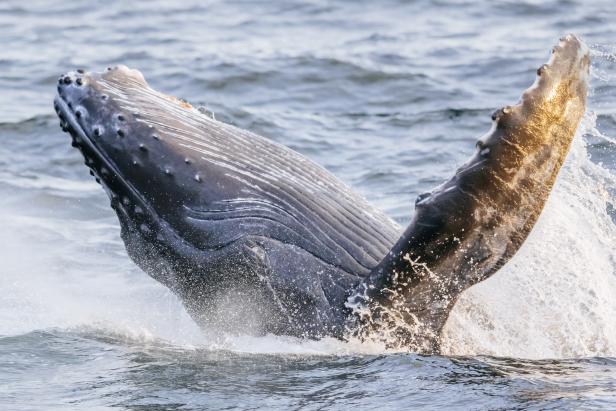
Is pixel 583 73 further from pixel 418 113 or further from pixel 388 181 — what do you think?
pixel 418 113

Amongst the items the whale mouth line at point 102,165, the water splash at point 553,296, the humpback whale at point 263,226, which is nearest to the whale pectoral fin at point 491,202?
the humpback whale at point 263,226

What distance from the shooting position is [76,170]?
18.4 m

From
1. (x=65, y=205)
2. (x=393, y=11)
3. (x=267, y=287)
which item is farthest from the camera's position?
(x=393, y=11)

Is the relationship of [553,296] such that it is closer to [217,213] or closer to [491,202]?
[491,202]

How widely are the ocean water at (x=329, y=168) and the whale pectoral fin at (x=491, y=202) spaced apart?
678 mm

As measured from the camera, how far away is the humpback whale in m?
8.45

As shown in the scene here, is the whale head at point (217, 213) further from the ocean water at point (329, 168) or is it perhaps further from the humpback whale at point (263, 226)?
the ocean water at point (329, 168)

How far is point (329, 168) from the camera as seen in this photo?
17781 millimetres

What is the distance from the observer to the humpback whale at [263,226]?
8445 millimetres

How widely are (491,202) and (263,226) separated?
6.14 ft

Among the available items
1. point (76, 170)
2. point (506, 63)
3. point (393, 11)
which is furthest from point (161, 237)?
point (393, 11)

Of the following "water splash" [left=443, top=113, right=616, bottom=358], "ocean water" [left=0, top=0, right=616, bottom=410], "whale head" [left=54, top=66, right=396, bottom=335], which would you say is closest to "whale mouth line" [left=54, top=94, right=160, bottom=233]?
"whale head" [left=54, top=66, right=396, bottom=335]

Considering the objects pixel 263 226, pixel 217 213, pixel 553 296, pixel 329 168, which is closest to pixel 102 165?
pixel 217 213

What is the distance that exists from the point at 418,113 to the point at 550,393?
12738 millimetres
